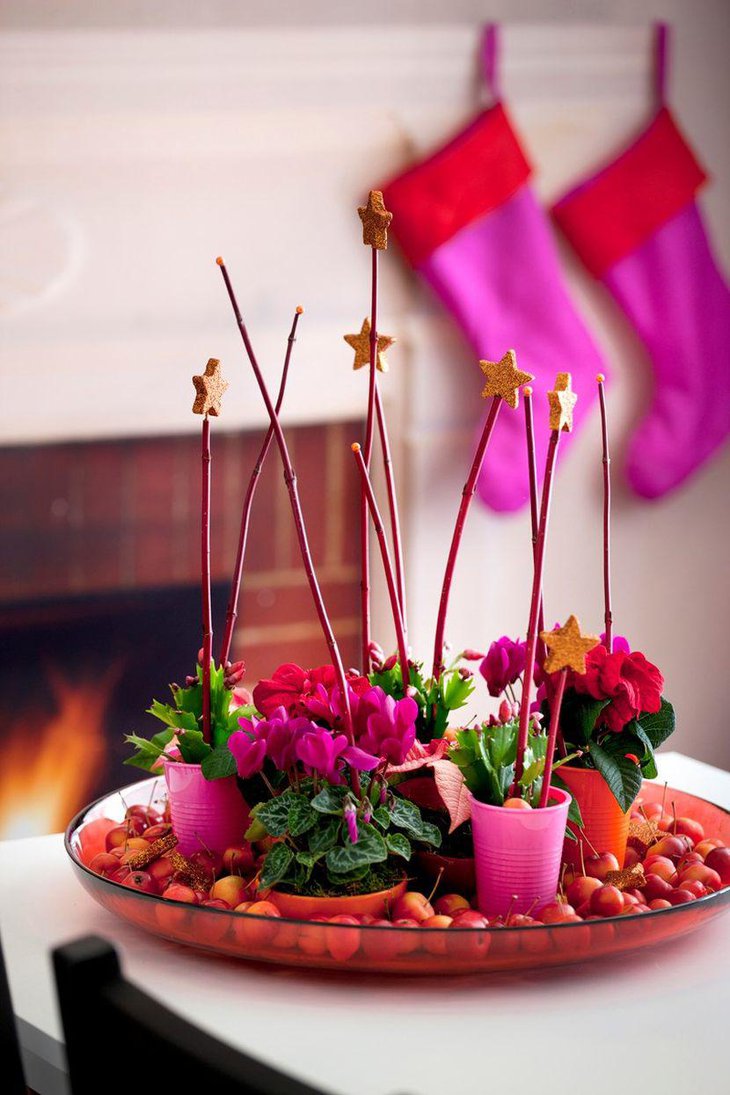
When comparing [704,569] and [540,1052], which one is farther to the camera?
[704,569]

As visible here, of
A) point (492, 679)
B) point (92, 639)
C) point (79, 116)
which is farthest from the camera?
point (92, 639)

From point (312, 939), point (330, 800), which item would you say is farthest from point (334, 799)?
point (312, 939)

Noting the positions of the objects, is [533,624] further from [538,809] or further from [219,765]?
[219,765]

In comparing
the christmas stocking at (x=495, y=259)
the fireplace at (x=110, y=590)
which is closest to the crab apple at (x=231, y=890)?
the fireplace at (x=110, y=590)

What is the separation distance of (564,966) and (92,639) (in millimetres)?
1663

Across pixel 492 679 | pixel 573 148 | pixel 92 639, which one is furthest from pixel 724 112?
pixel 492 679

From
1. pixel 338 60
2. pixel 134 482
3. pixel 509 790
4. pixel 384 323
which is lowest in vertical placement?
pixel 509 790

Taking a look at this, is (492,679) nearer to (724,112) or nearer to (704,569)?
(704,569)

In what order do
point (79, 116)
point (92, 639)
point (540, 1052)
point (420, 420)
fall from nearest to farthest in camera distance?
point (540, 1052)
point (79, 116)
point (92, 639)
point (420, 420)

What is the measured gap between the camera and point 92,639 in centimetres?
254

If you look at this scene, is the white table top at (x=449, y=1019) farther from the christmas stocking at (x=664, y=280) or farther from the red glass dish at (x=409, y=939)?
the christmas stocking at (x=664, y=280)

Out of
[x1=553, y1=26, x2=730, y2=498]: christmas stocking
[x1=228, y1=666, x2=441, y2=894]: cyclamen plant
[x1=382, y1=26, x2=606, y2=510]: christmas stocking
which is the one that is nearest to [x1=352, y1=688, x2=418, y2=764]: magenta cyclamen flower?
[x1=228, y1=666, x2=441, y2=894]: cyclamen plant

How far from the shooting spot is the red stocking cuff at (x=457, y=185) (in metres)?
2.61

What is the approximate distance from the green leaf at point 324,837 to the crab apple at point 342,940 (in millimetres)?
60
